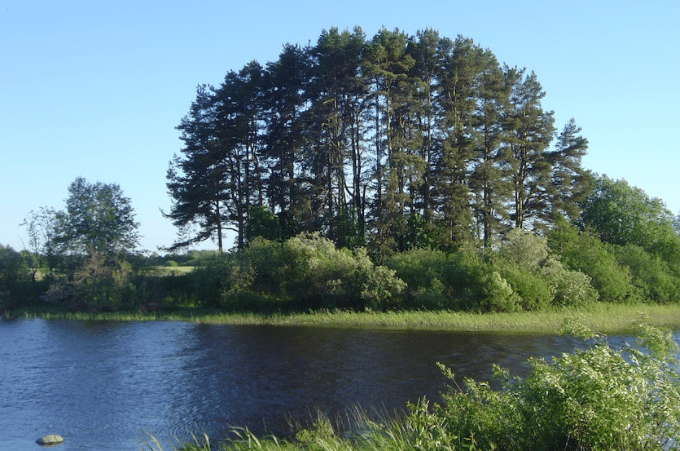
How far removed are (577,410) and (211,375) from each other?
18495 millimetres

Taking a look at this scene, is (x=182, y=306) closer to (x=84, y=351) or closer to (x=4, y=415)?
(x=84, y=351)

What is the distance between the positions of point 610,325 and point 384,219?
18925 millimetres

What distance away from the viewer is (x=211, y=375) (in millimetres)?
25328

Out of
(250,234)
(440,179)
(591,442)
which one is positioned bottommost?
(591,442)

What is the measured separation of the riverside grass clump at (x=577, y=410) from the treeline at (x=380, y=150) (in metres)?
36.8

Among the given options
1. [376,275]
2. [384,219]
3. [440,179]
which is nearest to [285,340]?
[376,275]

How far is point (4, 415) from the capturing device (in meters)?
20.0

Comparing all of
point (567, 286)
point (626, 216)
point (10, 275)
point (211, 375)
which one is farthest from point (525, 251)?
point (10, 275)

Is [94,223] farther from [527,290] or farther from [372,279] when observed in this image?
[527,290]

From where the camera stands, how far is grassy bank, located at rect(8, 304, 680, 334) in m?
36.5

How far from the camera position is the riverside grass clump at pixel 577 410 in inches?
373

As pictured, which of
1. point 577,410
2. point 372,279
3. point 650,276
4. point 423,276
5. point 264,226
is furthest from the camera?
point 264,226

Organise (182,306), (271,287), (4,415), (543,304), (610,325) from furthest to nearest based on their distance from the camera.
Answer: (182,306) < (271,287) < (543,304) < (610,325) < (4,415)

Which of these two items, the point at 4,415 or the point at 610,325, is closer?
the point at 4,415
